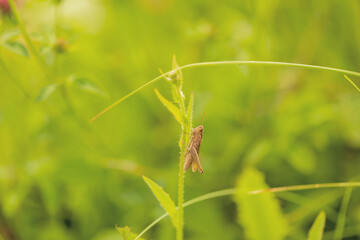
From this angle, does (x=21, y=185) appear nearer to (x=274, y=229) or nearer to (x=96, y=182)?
(x=96, y=182)

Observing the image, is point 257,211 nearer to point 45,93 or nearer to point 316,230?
point 316,230

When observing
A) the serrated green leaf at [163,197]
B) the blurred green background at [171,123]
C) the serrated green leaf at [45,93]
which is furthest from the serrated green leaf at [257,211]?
the serrated green leaf at [45,93]

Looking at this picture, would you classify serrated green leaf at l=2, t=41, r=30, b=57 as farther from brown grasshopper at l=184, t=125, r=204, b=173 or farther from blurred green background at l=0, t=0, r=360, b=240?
brown grasshopper at l=184, t=125, r=204, b=173

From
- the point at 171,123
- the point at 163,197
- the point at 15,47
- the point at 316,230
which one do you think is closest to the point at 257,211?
the point at 316,230

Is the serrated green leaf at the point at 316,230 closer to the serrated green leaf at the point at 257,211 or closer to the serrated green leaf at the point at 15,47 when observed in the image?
the serrated green leaf at the point at 257,211

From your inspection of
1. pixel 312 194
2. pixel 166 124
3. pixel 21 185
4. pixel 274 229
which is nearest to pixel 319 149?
pixel 312 194

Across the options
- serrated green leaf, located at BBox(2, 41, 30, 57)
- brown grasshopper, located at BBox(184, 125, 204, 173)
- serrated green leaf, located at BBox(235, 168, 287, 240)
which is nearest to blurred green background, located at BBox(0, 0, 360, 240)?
serrated green leaf, located at BBox(2, 41, 30, 57)
